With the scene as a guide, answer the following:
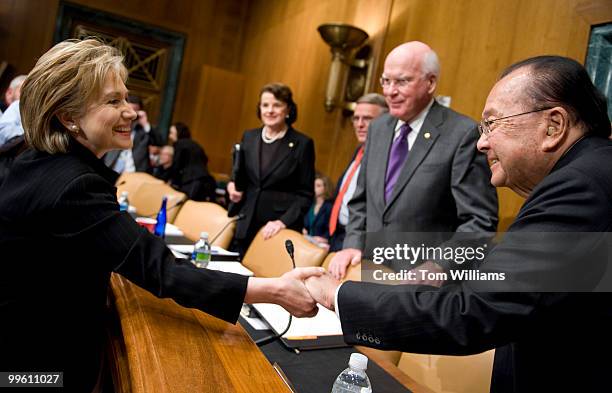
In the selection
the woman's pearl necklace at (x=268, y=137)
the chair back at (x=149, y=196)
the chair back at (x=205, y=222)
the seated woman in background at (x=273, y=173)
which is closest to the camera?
the chair back at (x=205, y=222)

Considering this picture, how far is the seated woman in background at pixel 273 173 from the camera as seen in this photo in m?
3.42

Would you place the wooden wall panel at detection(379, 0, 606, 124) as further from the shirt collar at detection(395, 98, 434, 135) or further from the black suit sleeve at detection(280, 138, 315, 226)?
the black suit sleeve at detection(280, 138, 315, 226)

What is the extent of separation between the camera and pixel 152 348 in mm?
1076

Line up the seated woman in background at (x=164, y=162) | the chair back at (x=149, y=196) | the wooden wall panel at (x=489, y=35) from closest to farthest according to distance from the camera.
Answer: the wooden wall panel at (x=489, y=35), the chair back at (x=149, y=196), the seated woman in background at (x=164, y=162)

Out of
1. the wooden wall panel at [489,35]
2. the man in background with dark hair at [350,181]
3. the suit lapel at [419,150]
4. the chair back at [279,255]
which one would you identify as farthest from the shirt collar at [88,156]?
the wooden wall panel at [489,35]

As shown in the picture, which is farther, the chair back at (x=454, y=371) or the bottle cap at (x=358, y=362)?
the chair back at (x=454, y=371)

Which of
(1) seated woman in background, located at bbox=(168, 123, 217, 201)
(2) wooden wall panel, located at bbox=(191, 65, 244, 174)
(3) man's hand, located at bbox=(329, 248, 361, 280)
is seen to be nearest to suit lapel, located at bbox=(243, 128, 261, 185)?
(3) man's hand, located at bbox=(329, 248, 361, 280)

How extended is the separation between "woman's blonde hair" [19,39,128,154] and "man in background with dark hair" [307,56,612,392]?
2.96 feet

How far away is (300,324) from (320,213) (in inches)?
117

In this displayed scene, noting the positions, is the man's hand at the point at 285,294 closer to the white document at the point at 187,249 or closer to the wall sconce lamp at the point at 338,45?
the white document at the point at 187,249

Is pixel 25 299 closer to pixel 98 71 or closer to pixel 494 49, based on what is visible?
pixel 98 71

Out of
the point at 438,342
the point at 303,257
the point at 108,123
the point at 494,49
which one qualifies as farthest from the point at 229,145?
the point at 438,342

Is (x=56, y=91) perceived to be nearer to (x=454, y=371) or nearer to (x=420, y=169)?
(x=454, y=371)

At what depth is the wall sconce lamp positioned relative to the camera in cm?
492
